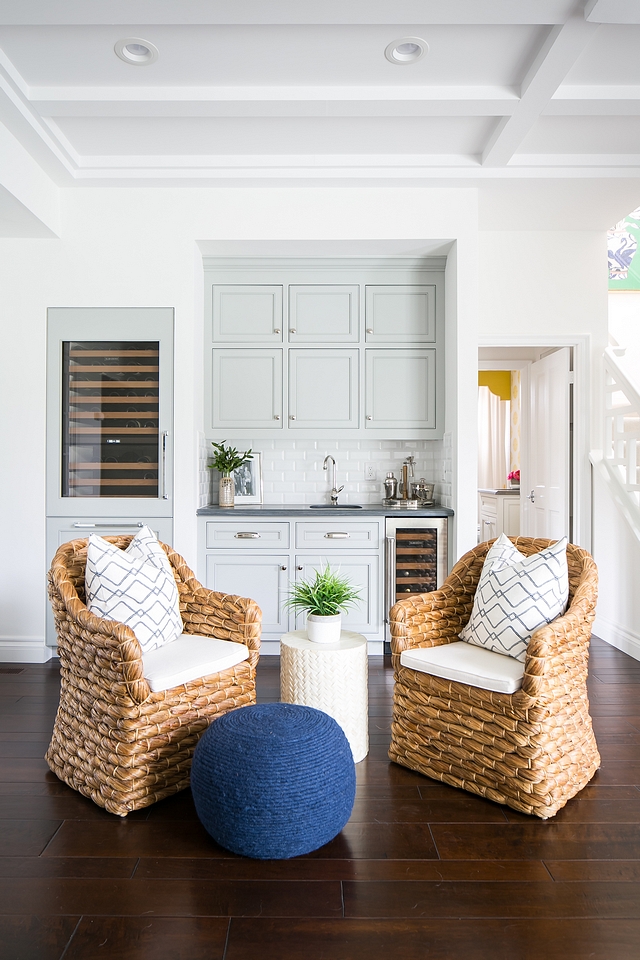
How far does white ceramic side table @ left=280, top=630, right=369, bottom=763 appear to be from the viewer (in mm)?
2508

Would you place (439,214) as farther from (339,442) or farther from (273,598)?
(273,598)

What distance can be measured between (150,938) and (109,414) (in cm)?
300

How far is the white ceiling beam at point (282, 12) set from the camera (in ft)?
7.87

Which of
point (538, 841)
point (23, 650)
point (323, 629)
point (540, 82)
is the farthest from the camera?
point (23, 650)

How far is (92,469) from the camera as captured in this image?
13.2ft

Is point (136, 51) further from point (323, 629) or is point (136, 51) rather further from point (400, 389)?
point (323, 629)

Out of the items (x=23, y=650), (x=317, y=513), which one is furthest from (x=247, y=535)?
(x=23, y=650)

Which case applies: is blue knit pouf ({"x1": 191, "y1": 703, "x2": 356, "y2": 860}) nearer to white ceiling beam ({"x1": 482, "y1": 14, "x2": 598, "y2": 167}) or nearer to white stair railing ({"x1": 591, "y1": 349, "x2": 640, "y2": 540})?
white ceiling beam ({"x1": 482, "y1": 14, "x2": 598, "y2": 167})

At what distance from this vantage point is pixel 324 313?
14.2 feet

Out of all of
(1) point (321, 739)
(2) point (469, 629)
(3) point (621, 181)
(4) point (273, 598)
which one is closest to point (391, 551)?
(4) point (273, 598)

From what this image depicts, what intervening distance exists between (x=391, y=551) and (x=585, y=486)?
64.5 inches

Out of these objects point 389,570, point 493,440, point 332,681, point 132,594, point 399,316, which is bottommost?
point 332,681

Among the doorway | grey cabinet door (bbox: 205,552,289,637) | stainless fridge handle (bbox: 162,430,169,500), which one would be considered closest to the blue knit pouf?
grey cabinet door (bbox: 205,552,289,637)

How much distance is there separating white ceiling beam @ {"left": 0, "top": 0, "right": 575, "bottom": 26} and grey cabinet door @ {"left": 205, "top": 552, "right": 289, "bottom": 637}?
2.73 meters
